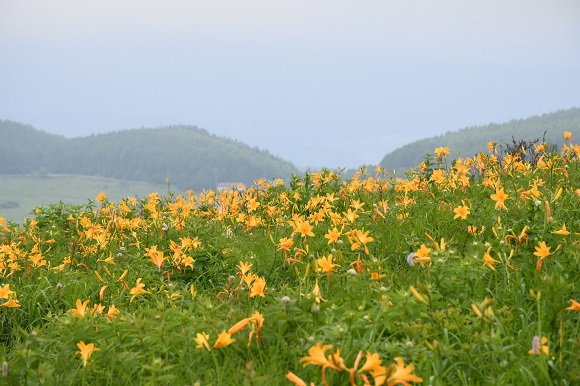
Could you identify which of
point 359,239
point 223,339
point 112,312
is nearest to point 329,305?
point 359,239

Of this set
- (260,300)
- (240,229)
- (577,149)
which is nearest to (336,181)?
(240,229)

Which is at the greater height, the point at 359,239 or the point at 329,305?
the point at 359,239

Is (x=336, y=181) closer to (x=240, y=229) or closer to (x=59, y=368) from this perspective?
(x=240, y=229)

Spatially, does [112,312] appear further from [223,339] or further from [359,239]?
[359,239]

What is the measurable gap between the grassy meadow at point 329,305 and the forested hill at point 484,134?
106876 millimetres

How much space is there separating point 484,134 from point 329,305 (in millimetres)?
125387

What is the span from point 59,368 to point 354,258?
241 cm

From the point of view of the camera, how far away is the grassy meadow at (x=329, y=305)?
287 cm

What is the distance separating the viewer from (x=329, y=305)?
350 cm

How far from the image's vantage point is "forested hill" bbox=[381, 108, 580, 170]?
112375 mm

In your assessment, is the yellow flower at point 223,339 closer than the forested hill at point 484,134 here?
Yes

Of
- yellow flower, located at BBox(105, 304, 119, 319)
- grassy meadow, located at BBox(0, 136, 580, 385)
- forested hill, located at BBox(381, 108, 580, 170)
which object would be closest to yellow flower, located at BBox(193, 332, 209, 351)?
grassy meadow, located at BBox(0, 136, 580, 385)

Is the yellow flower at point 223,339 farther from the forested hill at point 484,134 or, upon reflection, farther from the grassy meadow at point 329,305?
the forested hill at point 484,134

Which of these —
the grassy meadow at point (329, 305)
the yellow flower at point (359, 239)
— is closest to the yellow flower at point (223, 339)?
the grassy meadow at point (329, 305)
